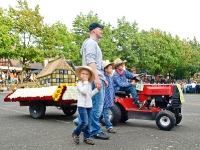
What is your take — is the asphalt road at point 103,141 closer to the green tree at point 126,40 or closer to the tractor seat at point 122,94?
the tractor seat at point 122,94

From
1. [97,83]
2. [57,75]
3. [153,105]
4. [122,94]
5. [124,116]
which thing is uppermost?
[57,75]

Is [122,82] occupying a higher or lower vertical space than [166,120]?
higher

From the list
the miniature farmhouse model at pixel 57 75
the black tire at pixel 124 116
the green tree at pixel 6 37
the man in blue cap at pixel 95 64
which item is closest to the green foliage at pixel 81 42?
the green tree at pixel 6 37

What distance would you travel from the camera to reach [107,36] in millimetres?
43656

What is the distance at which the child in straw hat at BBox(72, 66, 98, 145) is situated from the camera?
5.30 meters

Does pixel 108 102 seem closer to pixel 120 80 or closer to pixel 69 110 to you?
pixel 120 80

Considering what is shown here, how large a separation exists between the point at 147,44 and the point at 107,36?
6779mm

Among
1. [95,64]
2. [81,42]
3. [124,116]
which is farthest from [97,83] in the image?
[81,42]

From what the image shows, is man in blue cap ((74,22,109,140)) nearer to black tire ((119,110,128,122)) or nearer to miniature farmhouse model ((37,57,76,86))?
black tire ((119,110,128,122))

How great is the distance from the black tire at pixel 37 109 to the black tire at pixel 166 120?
3.25 metres

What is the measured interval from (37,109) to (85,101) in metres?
3.90

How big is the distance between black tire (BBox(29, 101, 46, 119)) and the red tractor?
1.91 metres

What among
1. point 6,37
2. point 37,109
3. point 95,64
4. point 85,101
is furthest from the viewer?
point 6,37

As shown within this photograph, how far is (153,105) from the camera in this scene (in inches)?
305
